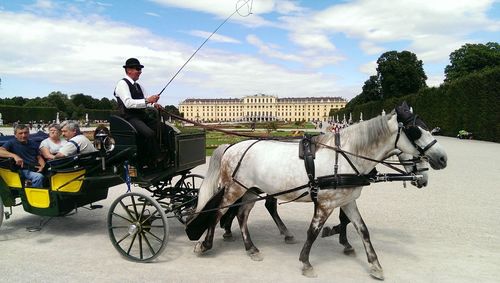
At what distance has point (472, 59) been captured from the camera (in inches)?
1886

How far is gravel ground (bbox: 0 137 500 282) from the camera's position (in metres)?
4.08

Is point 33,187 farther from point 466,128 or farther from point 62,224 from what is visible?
point 466,128

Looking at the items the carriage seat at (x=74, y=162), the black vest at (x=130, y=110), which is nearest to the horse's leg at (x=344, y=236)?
the black vest at (x=130, y=110)

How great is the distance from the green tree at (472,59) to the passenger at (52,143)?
160ft

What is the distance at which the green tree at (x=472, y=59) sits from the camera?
47.4 m

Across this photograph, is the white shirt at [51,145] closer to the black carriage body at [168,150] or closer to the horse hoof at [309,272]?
the black carriage body at [168,150]

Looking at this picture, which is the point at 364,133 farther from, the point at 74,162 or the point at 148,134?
the point at 74,162

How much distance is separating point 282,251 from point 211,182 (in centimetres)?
124

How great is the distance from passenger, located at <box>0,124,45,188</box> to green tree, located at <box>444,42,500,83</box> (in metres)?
49.2

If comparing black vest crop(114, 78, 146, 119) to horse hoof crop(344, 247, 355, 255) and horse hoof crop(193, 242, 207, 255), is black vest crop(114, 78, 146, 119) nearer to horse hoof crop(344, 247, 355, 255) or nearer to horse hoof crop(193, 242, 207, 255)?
horse hoof crop(193, 242, 207, 255)

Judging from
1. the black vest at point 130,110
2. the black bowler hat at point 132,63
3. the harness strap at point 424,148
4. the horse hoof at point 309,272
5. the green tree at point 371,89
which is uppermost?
the green tree at point 371,89

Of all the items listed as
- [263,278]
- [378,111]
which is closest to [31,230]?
[263,278]

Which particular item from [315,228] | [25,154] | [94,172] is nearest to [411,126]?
[315,228]

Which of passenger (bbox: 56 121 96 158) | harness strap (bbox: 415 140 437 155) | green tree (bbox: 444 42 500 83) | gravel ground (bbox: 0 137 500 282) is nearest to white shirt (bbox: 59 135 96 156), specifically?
passenger (bbox: 56 121 96 158)
